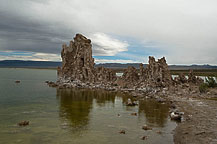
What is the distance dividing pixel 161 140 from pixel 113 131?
7.71m

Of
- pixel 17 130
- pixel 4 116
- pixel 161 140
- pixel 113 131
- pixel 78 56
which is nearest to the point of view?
pixel 161 140

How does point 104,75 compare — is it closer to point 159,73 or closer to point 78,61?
point 78,61

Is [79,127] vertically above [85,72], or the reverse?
[85,72]

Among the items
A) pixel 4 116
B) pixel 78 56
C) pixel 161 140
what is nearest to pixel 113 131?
pixel 161 140

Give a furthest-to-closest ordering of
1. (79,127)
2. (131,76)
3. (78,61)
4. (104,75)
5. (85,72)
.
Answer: (104,75)
(78,61)
(85,72)
(131,76)
(79,127)

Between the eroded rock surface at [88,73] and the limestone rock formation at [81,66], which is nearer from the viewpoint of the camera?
the eroded rock surface at [88,73]

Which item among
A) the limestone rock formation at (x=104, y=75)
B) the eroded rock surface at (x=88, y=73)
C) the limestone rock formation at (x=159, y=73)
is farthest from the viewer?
the limestone rock formation at (x=104, y=75)

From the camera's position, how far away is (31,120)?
33.8m

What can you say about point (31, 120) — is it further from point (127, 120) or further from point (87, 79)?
point (87, 79)

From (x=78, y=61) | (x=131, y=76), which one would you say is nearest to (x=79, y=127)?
(x=131, y=76)

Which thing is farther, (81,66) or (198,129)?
(81,66)

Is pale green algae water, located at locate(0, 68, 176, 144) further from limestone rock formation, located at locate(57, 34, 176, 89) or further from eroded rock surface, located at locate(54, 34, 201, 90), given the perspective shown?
limestone rock formation, located at locate(57, 34, 176, 89)

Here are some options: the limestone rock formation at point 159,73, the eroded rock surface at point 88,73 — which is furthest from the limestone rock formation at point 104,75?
the limestone rock formation at point 159,73

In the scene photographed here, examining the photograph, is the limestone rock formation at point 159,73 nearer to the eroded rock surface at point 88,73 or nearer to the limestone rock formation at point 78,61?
the eroded rock surface at point 88,73
